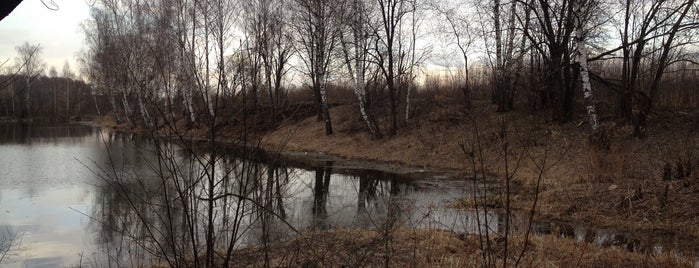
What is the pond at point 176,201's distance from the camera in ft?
13.6

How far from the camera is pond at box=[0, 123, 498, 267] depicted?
13.6 feet

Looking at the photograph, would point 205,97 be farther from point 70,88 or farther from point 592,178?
point 70,88

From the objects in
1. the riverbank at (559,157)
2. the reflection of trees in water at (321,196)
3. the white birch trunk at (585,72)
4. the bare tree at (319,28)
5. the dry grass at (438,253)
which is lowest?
the reflection of trees in water at (321,196)

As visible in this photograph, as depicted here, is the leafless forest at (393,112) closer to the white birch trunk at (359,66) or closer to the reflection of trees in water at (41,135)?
the white birch trunk at (359,66)

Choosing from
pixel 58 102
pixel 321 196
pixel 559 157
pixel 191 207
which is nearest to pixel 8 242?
pixel 321 196

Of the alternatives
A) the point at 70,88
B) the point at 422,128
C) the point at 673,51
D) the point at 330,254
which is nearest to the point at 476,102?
the point at 422,128

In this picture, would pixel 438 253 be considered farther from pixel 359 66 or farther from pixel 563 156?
pixel 359 66

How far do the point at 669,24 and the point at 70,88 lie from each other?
269 ft

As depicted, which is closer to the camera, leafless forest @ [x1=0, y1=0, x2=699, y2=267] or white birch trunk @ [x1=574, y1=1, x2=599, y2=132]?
leafless forest @ [x1=0, y1=0, x2=699, y2=267]

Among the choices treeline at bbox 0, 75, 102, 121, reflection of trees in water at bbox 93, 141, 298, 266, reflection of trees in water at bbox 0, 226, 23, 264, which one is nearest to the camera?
reflection of trees in water at bbox 93, 141, 298, 266

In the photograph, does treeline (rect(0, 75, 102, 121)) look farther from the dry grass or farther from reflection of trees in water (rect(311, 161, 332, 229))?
the dry grass

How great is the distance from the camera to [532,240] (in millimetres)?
7555

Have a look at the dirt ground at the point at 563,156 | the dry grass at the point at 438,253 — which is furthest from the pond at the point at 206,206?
the dirt ground at the point at 563,156

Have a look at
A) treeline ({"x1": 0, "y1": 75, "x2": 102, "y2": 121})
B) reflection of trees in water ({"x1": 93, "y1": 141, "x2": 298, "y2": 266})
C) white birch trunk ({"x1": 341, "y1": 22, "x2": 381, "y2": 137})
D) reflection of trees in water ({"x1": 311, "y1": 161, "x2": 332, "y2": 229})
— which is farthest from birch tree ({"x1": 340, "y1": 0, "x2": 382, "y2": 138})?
treeline ({"x1": 0, "y1": 75, "x2": 102, "y2": 121})
